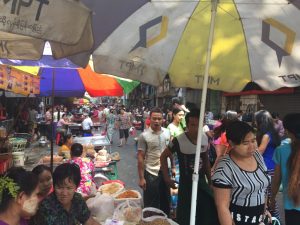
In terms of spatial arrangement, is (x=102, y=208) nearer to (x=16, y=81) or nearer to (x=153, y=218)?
(x=153, y=218)

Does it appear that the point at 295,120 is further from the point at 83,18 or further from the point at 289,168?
the point at 83,18

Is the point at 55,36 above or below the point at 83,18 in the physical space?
below

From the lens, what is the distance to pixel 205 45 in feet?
13.5

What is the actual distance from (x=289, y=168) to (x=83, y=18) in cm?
261

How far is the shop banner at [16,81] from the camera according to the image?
5.45 m

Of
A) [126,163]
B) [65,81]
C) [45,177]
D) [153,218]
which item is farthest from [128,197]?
[126,163]

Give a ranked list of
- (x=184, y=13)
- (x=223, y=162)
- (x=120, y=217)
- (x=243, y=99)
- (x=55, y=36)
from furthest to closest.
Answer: (x=243, y=99), (x=120, y=217), (x=184, y=13), (x=223, y=162), (x=55, y=36)

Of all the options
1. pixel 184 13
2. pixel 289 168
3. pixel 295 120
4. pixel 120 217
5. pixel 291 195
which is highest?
pixel 184 13

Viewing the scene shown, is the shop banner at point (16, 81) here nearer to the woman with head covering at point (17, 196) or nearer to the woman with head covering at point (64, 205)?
the woman with head covering at point (64, 205)

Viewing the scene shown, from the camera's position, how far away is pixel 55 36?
2.65 m

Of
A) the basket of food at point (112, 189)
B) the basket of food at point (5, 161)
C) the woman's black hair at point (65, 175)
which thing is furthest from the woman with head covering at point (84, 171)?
the woman's black hair at point (65, 175)

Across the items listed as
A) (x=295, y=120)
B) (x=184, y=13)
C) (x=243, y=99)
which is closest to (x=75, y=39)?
(x=184, y=13)

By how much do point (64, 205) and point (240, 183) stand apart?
1.56m

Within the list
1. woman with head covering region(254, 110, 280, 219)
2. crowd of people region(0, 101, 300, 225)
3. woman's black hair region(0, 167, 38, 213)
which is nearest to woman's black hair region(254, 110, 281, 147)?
woman with head covering region(254, 110, 280, 219)
